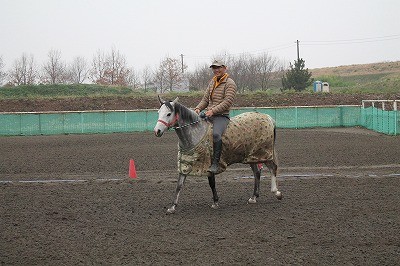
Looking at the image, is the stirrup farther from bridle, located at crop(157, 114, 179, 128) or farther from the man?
bridle, located at crop(157, 114, 179, 128)

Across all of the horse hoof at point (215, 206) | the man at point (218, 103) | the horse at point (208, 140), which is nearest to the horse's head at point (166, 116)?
the horse at point (208, 140)

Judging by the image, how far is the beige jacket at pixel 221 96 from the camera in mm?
9445

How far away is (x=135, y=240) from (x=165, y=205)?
2.69m

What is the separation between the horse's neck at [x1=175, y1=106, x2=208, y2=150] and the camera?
→ 9203 mm

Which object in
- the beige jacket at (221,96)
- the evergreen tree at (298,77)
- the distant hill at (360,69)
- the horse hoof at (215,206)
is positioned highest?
the distant hill at (360,69)

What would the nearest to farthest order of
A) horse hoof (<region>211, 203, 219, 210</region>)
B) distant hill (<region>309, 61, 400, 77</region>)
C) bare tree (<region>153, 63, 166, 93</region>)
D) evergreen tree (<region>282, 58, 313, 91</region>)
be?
horse hoof (<region>211, 203, 219, 210</region>)
evergreen tree (<region>282, 58, 313, 91</region>)
bare tree (<region>153, 63, 166, 93</region>)
distant hill (<region>309, 61, 400, 77</region>)

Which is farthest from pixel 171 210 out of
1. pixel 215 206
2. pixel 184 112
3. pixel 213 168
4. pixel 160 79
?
pixel 160 79

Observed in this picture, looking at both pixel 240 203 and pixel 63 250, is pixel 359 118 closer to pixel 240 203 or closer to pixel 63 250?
pixel 240 203

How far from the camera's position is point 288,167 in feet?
50.1

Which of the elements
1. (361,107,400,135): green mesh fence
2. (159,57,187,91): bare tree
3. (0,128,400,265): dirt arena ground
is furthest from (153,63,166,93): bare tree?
(0,128,400,265): dirt arena ground

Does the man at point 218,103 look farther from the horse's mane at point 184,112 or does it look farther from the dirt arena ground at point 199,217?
the dirt arena ground at point 199,217

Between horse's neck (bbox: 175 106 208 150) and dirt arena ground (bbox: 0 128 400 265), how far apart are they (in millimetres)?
1151

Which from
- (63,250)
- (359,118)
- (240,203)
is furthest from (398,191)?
(359,118)

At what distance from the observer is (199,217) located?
8.63 metres
